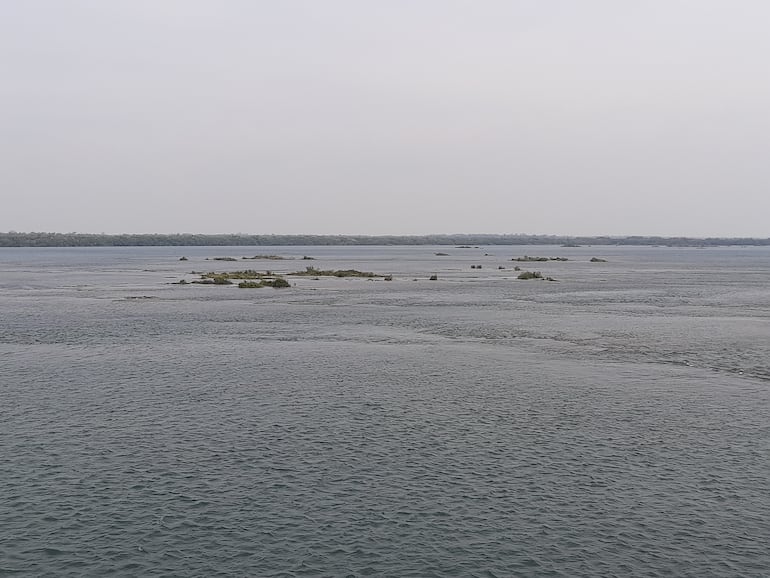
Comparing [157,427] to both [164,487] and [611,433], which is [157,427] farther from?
[611,433]

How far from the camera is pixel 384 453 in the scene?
25.3 m

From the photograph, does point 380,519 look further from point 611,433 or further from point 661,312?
point 661,312

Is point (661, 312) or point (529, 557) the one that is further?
point (661, 312)

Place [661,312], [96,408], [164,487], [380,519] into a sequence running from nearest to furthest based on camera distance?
[380,519] < [164,487] < [96,408] < [661,312]

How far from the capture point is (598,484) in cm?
2256

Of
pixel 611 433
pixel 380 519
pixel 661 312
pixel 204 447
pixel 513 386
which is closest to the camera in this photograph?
pixel 380 519

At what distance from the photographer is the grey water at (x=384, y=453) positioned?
1812cm

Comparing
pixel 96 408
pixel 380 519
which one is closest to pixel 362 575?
pixel 380 519

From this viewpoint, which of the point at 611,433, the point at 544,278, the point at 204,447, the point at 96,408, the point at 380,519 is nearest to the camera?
the point at 380,519

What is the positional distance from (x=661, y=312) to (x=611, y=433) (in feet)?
153

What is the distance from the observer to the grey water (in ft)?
59.5

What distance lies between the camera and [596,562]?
57.6 feet

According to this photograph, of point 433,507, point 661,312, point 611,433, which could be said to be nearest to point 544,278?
point 661,312

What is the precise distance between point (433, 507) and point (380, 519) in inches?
68.3
